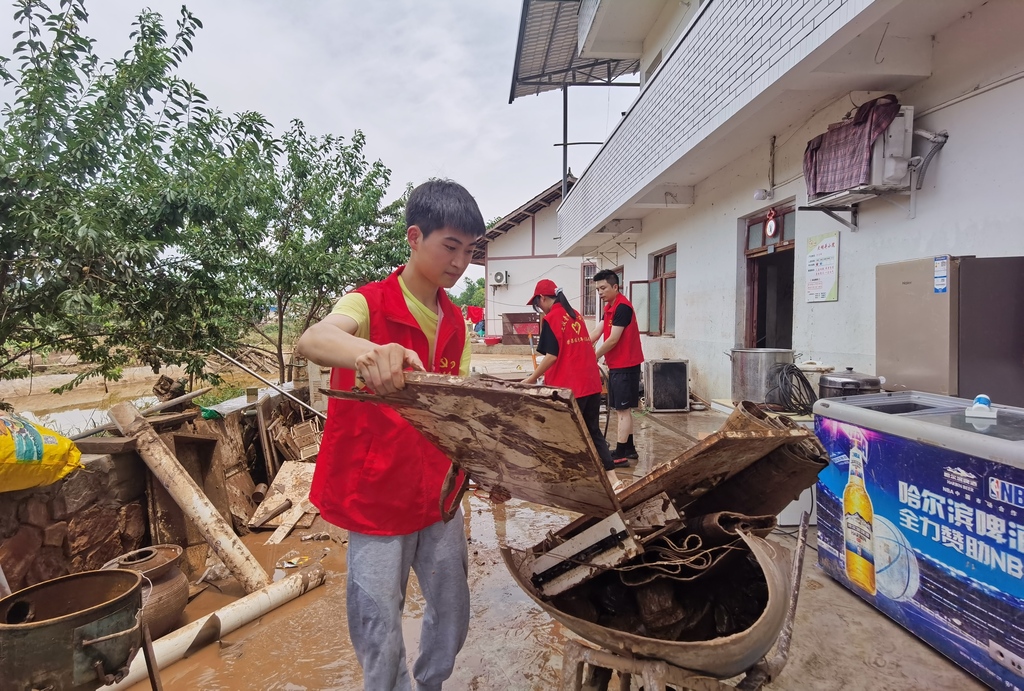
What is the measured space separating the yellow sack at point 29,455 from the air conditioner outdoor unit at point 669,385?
7.52m

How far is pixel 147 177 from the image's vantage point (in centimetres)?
473

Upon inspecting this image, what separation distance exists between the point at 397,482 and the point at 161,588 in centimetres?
229

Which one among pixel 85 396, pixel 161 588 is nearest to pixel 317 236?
pixel 161 588

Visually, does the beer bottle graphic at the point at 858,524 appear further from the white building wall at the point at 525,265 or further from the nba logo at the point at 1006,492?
the white building wall at the point at 525,265

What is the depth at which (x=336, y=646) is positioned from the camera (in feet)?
9.50

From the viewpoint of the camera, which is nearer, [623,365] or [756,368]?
[756,368]

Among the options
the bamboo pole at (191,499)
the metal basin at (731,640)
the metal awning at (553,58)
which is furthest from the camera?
the metal awning at (553,58)

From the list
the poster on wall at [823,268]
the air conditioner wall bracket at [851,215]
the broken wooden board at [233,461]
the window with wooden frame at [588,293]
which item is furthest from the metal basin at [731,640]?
the window with wooden frame at [588,293]

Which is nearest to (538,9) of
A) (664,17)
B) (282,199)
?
(664,17)

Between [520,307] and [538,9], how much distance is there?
14158 millimetres

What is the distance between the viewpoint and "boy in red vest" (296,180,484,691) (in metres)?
1.70

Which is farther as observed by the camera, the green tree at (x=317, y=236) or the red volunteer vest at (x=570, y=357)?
the green tree at (x=317, y=236)

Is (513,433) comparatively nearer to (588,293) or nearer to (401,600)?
(401,600)

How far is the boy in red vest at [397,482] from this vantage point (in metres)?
1.70
